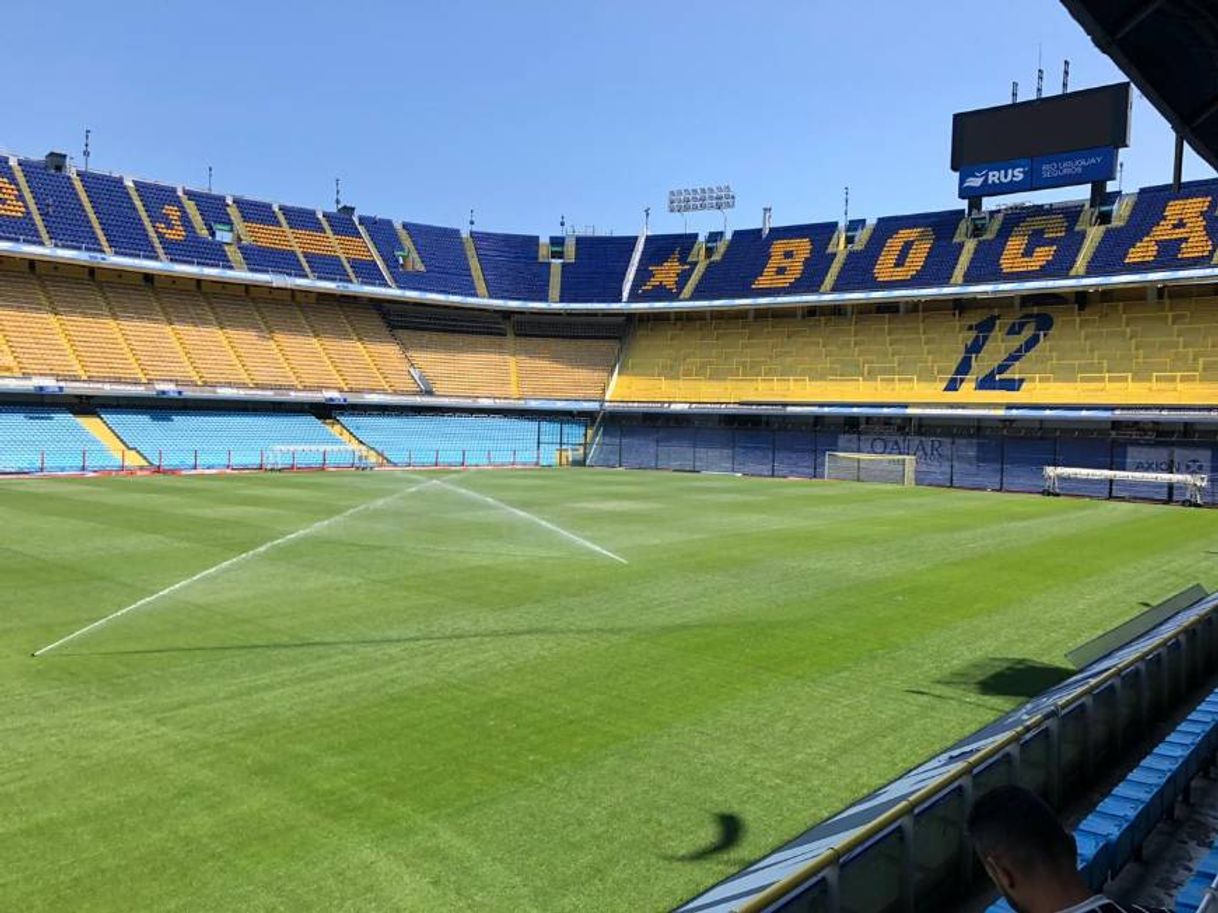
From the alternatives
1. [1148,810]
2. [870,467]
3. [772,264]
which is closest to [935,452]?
[870,467]

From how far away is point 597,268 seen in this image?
63.2 meters

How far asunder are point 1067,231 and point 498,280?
1376 inches

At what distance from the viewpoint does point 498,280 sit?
6225 centimetres

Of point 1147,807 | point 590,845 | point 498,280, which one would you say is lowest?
point 590,845

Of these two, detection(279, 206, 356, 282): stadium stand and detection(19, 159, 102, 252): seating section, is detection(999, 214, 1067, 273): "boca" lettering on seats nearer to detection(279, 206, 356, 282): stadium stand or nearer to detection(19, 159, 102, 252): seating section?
detection(279, 206, 356, 282): stadium stand

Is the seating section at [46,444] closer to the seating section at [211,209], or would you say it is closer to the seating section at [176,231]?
the seating section at [176,231]

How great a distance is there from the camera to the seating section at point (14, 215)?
44.8m

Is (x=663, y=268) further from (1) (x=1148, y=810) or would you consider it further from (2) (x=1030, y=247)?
(1) (x=1148, y=810)

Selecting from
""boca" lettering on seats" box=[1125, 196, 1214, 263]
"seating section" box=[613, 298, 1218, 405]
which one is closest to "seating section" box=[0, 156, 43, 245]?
"seating section" box=[613, 298, 1218, 405]

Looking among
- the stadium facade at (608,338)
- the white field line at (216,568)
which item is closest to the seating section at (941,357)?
the stadium facade at (608,338)

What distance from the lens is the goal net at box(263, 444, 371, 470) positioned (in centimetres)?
4753

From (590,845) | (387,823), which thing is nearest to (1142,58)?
(590,845)

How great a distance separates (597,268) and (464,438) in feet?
53.5

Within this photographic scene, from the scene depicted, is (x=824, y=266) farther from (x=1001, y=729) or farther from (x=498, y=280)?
(x=1001, y=729)
